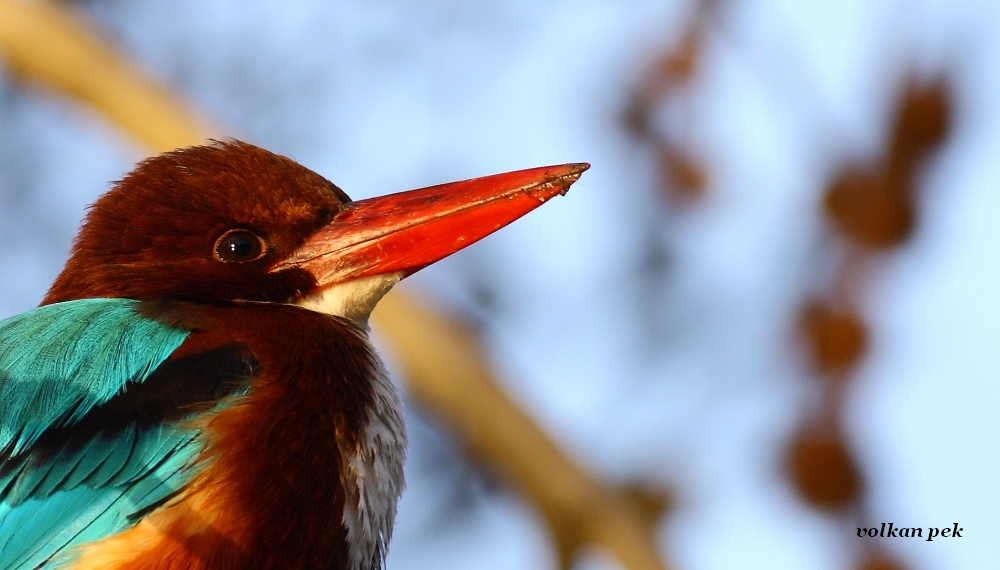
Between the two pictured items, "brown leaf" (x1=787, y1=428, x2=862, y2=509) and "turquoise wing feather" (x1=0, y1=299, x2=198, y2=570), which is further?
"brown leaf" (x1=787, y1=428, x2=862, y2=509)

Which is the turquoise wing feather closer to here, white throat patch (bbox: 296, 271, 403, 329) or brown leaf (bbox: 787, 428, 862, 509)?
white throat patch (bbox: 296, 271, 403, 329)

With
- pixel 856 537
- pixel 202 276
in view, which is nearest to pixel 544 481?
pixel 856 537

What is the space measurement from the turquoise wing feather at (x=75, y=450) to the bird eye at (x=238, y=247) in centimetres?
40

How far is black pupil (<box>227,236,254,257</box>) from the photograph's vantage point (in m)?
3.96

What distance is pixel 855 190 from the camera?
13.8 ft

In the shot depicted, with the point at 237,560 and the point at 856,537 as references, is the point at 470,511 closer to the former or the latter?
the point at 856,537

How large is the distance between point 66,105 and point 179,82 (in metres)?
1.15

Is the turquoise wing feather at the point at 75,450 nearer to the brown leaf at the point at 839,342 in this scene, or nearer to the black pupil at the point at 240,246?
the black pupil at the point at 240,246

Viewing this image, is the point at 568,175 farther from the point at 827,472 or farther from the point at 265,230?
the point at 827,472

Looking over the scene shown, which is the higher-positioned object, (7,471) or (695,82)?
(695,82)

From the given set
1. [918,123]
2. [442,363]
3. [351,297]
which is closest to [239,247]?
[351,297]

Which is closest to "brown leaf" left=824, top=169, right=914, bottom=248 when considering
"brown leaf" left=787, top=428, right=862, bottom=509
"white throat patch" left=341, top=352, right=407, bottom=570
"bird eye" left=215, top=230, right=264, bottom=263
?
"brown leaf" left=787, top=428, right=862, bottom=509

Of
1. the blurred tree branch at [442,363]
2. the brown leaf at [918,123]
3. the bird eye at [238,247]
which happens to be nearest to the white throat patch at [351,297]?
the bird eye at [238,247]

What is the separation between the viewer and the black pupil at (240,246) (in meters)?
3.96
